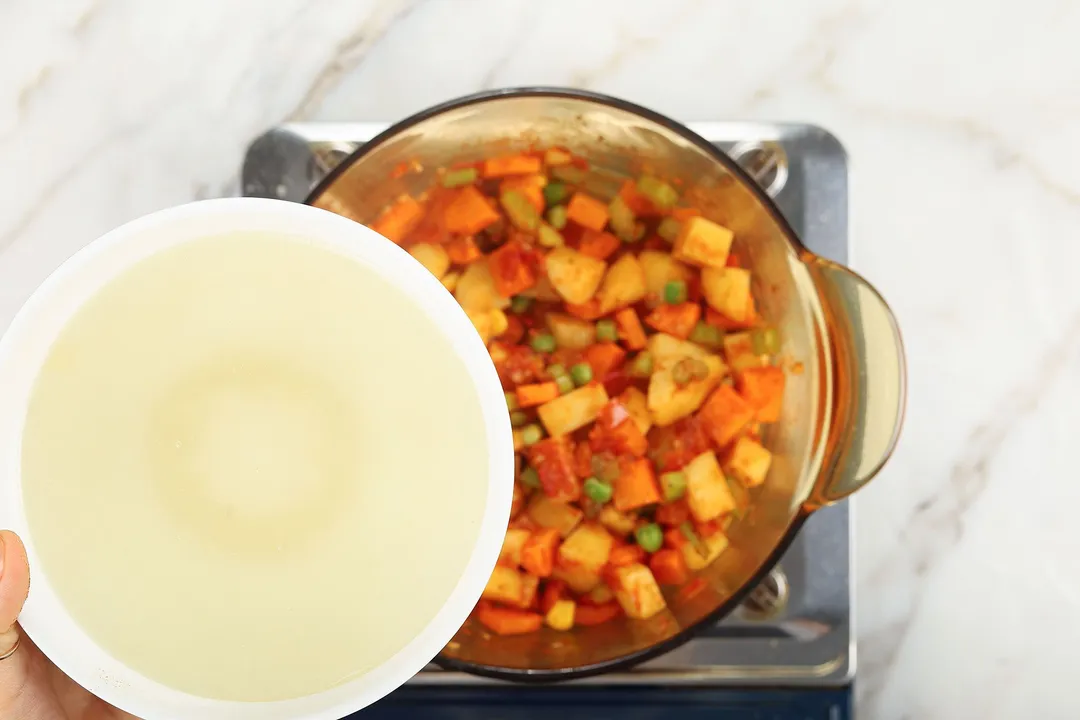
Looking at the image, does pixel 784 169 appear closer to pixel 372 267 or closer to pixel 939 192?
pixel 939 192

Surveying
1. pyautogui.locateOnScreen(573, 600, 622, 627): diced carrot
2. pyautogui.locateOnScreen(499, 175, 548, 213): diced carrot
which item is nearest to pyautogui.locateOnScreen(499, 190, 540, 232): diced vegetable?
pyautogui.locateOnScreen(499, 175, 548, 213): diced carrot

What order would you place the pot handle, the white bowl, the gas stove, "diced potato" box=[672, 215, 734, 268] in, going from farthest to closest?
the gas stove < "diced potato" box=[672, 215, 734, 268] < the pot handle < the white bowl

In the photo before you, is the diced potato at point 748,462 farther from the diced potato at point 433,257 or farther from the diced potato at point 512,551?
the diced potato at point 433,257

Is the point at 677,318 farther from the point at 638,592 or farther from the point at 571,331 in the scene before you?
the point at 638,592

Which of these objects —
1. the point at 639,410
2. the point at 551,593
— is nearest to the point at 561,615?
the point at 551,593

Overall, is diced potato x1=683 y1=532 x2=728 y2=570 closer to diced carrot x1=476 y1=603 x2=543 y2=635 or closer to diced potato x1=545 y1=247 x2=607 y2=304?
diced carrot x1=476 y1=603 x2=543 y2=635

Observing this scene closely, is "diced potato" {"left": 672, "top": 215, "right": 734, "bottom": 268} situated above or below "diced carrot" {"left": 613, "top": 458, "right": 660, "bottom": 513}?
above

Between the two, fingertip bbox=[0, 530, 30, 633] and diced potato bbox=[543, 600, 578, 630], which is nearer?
fingertip bbox=[0, 530, 30, 633]
